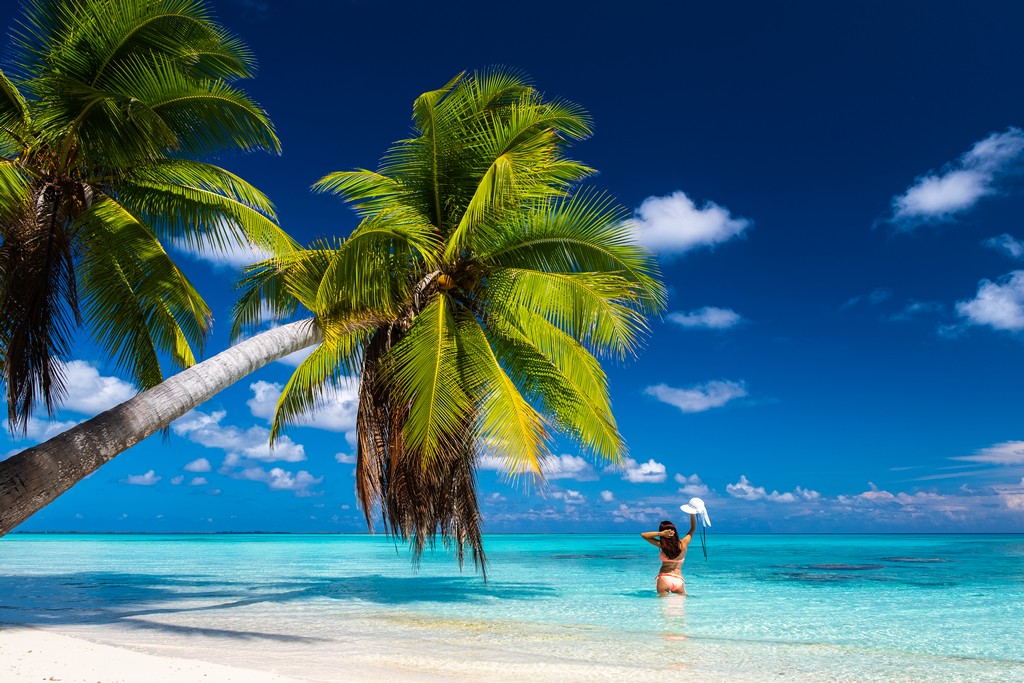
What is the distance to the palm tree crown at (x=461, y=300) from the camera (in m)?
8.20

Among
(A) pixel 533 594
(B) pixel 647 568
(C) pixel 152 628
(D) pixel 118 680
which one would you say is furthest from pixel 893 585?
(D) pixel 118 680

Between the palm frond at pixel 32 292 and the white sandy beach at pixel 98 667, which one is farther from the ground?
the palm frond at pixel 32 292

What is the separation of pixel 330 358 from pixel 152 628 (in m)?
3.92

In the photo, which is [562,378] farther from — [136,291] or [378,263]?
[136,291]

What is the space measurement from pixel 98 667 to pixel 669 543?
29.2ft

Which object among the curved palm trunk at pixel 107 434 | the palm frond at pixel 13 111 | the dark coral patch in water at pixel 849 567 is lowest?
the dark coral patch in water at pixel 849 567

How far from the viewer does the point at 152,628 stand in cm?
867

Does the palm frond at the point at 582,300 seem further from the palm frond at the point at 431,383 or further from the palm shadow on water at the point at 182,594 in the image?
the palm shadow on water at the point at 182,594

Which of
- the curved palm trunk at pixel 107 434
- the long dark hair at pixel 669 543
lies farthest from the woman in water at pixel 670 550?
the curved palm trunk at pixel 107 434

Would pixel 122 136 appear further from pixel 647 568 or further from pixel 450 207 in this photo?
pixel 647 568

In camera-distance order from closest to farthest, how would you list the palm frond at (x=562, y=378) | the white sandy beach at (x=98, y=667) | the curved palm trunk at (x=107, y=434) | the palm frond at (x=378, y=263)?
the curved palm trunk at (x=107, y=434) → the white sandy beach at (x=98, y=667) → the palm frond at (x=378, y=263) → the palm frond at (x=562, y=378)

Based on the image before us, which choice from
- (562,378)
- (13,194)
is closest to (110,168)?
(13,194)

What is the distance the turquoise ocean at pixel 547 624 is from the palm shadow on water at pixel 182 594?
5 cm

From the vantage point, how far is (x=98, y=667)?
5453 mm
